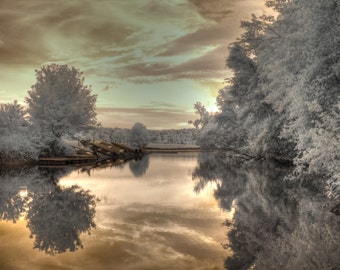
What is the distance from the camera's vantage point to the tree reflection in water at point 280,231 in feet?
22.6

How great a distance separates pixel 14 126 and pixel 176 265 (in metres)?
31.2

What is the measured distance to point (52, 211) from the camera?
11438mm

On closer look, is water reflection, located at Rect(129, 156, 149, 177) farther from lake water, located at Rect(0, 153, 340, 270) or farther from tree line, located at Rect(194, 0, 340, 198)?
lake water, located at Rect(0, 153, 340, 270)

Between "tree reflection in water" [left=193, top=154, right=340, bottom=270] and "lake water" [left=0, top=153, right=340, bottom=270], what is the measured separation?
0.7 inches

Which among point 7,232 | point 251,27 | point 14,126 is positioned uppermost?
point 251,27

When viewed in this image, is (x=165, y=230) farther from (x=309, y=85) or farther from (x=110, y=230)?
(x=309, y=85)

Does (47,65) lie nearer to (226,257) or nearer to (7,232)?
(7,232)

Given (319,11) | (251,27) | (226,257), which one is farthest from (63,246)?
(251,27)

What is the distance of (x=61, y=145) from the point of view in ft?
122

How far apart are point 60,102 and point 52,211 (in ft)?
92.1

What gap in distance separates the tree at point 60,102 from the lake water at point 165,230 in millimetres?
21833

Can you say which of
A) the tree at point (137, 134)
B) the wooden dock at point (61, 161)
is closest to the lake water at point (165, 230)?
the wooden dock at point (61, 161)

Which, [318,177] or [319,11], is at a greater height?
[319,11]

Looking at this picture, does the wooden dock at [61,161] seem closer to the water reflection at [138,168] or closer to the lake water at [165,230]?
the water reflection at [138,168]
